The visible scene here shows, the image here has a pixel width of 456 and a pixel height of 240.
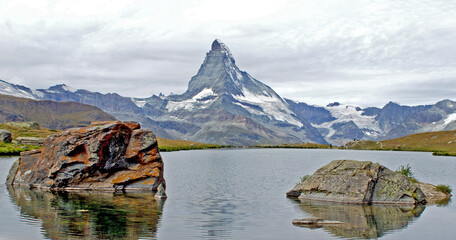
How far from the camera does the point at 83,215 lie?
4000cm

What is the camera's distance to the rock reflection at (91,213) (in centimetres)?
3319

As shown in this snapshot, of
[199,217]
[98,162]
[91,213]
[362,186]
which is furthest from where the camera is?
Result: [98,162]

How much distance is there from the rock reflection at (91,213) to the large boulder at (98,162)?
317cm

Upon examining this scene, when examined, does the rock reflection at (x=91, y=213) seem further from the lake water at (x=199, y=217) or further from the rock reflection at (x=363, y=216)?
the rock reflection at (x=363, y=216)

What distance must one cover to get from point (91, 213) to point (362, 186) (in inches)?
1130

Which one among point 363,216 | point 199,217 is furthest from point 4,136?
point 363,216

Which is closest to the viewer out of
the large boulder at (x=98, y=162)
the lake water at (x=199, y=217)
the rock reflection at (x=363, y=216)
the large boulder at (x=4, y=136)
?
the lake water at (x=199, y=217)

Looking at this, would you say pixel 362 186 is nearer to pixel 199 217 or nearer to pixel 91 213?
pixel 199 217

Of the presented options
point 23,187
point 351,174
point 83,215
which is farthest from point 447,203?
point 23,187

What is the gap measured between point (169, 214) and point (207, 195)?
14.2 metres

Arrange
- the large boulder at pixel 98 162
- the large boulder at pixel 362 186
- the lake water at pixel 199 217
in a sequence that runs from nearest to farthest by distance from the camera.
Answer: the lake water at pixel 199 217
the large boulder at pixel 362 186
the large boulder at pixel 98 162

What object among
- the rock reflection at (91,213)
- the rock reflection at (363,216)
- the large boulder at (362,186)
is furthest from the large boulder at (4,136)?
the rock reflection at (363,216)

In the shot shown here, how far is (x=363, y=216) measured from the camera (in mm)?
41531

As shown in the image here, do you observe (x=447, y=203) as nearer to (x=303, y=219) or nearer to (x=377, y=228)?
(x=377, y=228)
